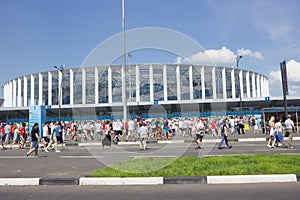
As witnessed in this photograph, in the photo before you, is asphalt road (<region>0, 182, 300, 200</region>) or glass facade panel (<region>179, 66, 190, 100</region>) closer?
asphalt road (<region>0, 182, 300, 200</region>)

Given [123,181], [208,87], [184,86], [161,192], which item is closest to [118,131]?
[184,86]

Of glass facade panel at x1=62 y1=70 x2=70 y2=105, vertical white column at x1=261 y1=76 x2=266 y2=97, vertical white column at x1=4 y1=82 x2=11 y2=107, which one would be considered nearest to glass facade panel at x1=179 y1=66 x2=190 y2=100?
glass facade panel at x1=62 y1=70 x2=70 y2=105

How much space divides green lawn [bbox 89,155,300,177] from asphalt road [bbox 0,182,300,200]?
2.23 ft

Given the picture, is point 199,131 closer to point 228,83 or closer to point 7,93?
point 228,83

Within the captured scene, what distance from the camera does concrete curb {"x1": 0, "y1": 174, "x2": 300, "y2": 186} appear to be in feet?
22.1

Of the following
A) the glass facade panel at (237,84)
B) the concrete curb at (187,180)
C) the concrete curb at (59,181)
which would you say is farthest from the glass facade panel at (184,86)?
the glass facade panel at (237,84)

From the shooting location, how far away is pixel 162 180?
6859 mm

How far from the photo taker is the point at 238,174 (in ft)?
23.1

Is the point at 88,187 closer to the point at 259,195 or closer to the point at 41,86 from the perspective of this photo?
the point at 259,195

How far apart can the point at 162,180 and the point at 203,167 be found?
1.56 metres

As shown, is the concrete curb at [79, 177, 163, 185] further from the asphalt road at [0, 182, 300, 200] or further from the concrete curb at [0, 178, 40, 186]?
the concrete curb at [0, 178, 40, 186]

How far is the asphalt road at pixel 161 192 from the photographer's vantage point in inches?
218

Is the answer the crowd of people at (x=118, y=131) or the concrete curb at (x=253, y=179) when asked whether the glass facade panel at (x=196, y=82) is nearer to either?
the crowd of people at (x=118, y=131)

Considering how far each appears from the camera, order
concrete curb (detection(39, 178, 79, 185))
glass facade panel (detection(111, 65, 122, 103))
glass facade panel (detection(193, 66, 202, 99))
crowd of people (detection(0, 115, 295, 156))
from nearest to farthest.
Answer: concrete curb (detection(39, 178, 79, 185))
glass facade panel (detection(193, 66, 202, 99))
crowd of people (detection(0, 115, 295, 156))
glass facade panel (detection(111, 65, 122, 103))
